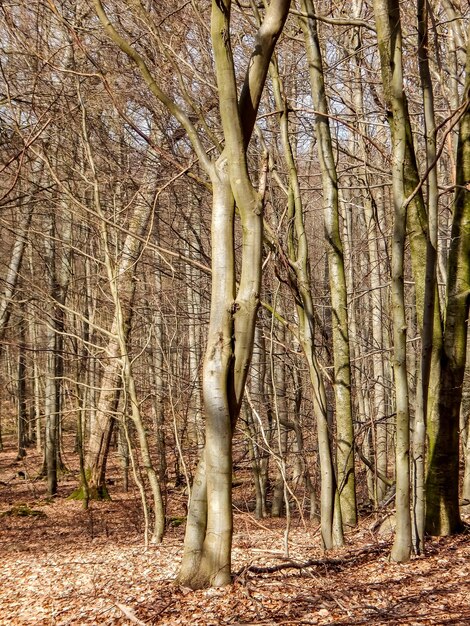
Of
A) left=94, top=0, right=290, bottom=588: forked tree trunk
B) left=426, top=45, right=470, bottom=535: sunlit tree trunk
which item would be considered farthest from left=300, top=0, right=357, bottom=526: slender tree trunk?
left=94, top=0, right=290, bottom=588: forked tree trunk

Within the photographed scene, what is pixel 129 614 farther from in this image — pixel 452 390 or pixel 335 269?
pixel 335 269

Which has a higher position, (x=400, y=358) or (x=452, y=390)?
(x=400, y=358)

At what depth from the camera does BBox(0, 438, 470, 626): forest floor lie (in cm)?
383

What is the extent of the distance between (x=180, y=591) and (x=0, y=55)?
23.8ft

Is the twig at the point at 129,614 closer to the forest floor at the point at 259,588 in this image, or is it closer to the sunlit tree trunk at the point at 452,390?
the forest floor at the point at 259,588

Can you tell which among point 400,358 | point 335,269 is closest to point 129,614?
point 400,358

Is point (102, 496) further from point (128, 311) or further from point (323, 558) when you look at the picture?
point (323, 558)

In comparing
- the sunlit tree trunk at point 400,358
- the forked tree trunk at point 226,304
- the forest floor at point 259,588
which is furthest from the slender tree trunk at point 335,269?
the forked tree trunk at point 226,304

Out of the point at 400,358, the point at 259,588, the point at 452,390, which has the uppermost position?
the point at 400,358

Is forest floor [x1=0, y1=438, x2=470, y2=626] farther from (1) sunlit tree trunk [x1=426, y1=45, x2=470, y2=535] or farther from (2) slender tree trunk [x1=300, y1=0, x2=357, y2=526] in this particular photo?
(2) slender tree trunk [x1=300, y1=0, x2=357, y2=526]

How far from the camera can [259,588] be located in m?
4.27

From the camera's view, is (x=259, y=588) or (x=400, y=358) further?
(x=400, y=358)

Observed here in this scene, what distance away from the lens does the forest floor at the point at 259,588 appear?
383 cm

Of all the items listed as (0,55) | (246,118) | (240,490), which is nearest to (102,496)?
(240,490)
